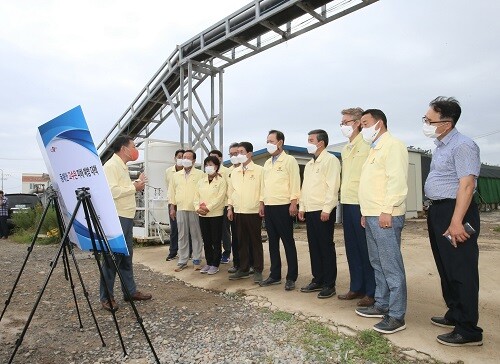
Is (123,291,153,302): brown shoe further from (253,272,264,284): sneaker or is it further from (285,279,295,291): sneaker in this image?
(285,279,295,291): sneaker

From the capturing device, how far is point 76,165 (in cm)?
293

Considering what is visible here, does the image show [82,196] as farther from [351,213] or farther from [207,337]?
[351,213]

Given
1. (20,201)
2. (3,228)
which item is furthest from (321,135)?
(20,201)

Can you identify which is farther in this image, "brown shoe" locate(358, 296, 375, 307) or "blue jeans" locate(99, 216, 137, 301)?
"blue jeans" locate(99, 216, 137, 301)

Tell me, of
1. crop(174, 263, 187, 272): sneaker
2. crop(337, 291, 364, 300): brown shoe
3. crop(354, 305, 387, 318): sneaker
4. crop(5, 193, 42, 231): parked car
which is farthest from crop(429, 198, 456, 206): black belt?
crop(5, 193, 42, 231): parked car

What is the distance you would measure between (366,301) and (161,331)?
2.05m

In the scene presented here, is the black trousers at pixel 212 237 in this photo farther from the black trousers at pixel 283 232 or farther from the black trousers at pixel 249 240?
the black trousers at pixel 283 232

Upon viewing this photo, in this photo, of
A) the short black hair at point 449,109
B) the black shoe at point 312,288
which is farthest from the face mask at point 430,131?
the black shoe at point 312,288

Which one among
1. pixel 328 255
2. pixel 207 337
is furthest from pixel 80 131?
pixel 328 255

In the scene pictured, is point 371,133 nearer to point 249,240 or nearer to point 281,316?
point 281,316

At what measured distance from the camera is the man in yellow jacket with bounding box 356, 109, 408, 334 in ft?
10.4

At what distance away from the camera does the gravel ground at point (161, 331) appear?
2.95 m

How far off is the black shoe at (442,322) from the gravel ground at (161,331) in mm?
1236

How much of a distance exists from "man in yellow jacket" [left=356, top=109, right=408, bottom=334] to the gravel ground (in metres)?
0.89
